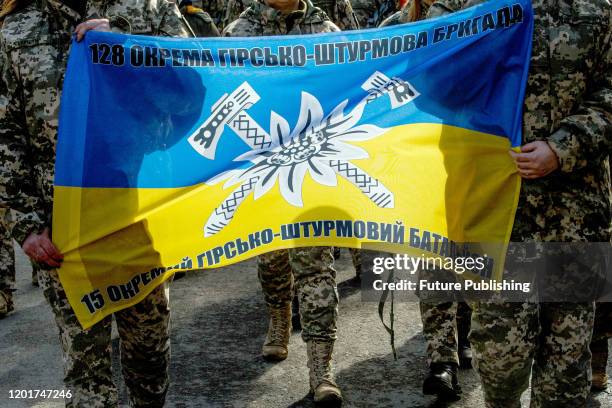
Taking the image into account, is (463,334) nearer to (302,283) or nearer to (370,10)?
(302,283)

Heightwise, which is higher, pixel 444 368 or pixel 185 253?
pixel 185 253

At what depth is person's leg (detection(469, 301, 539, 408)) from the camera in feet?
11.7

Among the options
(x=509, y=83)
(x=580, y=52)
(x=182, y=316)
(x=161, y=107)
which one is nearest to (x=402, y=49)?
(x=509, y=83)

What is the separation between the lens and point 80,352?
3.80m

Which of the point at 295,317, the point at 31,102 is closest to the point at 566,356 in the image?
the point at 31,102

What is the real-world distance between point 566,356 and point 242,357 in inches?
94.3

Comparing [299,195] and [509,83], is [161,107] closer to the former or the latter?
[299,195]

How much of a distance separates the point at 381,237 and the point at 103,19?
4.81 ft

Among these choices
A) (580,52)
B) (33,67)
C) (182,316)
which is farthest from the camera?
(182,316)

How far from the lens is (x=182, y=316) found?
631 cm

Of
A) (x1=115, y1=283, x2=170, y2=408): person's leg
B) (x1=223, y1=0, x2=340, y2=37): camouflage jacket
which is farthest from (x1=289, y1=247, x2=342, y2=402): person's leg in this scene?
(x1=223, y1=0, x2=340, y2=37): camouflage jacket

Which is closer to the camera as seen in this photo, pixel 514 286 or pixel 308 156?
pixel 514 286

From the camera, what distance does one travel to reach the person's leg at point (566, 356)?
A: 141 inches

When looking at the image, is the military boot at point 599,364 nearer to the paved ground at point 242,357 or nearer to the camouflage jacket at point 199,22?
the paved ground at point 242,357
